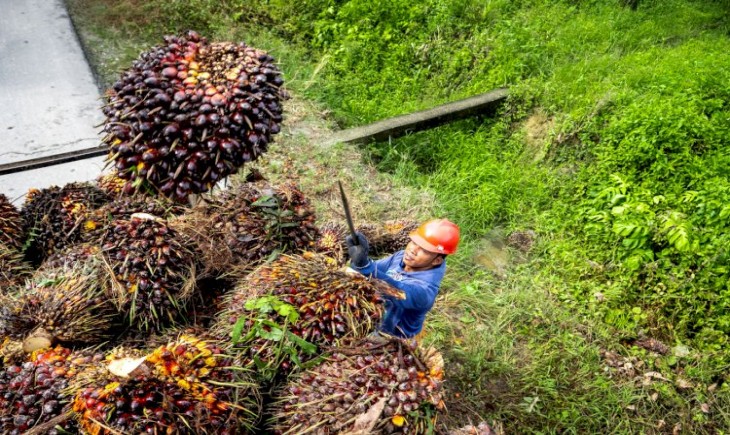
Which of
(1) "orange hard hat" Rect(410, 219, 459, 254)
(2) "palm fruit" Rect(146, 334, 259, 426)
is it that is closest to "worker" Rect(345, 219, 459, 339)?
(1) "orange hard hat" Rect(410, 219, 459, 254)

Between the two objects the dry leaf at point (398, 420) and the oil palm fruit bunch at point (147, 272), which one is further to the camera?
the oil palm fruit bunch at point (147, 272)

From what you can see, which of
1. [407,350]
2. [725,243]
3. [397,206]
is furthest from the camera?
[397,206]

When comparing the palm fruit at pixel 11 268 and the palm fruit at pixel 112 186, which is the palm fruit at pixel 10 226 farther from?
the palm fruit at pixel 112 186

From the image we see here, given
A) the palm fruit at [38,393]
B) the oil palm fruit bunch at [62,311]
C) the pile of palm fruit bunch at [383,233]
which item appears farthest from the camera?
the pile of palm fruit bunch at [383,233]

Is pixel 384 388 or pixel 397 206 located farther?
pixel 397 206

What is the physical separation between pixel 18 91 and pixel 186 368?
5021 millimetres

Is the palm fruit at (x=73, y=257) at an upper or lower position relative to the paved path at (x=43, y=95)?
upper

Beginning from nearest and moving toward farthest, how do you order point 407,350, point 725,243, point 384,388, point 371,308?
1. point 384,388
2. point 407,350
3. point 371,308
4. point 725,243

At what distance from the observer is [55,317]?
2.24m

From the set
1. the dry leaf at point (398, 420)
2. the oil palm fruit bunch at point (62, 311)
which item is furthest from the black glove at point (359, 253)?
the oil palm fruit bunch at point (62, 311)

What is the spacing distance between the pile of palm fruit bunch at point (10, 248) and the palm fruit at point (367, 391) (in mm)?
1554

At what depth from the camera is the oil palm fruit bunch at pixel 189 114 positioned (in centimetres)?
186

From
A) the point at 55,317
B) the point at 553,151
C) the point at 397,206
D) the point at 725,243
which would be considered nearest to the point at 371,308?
the point at 55,317

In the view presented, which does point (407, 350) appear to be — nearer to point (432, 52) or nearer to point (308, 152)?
point (308, 152)
